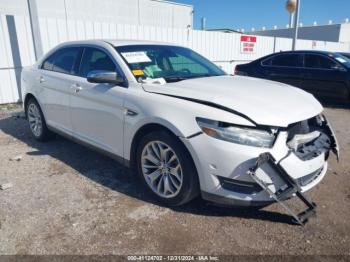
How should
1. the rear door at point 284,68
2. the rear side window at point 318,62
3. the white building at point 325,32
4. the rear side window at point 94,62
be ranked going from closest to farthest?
the rear side window at point 94,62, the rear side window at point 318,62, the rear door at point 284,68, the white building at point 325,32

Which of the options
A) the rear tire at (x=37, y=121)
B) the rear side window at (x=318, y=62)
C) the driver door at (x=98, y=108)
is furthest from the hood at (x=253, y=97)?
the rear side window at (x=318, y=62)

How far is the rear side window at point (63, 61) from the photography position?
4.16m

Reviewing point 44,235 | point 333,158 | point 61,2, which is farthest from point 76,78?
point 61,2

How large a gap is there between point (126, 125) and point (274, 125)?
1.51 metres

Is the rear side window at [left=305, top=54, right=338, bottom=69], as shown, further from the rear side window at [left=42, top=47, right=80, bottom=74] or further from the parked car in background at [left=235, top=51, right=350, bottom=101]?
the rear side window at [left=42, top=47, right=80, bottom=74]

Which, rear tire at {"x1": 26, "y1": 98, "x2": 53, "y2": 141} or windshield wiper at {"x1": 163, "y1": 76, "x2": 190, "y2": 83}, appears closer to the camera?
windshield wiper at {"x1": 163, "y1": 76, "x2": 190, "y2": 83}

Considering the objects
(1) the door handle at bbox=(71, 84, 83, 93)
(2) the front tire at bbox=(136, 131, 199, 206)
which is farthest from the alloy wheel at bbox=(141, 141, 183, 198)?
(1) the door handle at bbox=(71, 84, 83, 93)

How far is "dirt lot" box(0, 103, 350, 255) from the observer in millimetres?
2482

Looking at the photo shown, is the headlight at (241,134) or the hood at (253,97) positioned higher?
the hood at (253,97)

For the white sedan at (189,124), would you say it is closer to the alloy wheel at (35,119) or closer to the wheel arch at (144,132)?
the wheel arch at (144,132)

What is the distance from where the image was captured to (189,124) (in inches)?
104

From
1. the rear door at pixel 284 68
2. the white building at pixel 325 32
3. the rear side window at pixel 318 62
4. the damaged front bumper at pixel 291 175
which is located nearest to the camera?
the damaged front bumper at pixel 291 175

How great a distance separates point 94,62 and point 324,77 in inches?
257

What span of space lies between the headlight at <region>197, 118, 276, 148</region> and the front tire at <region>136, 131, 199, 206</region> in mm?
360
